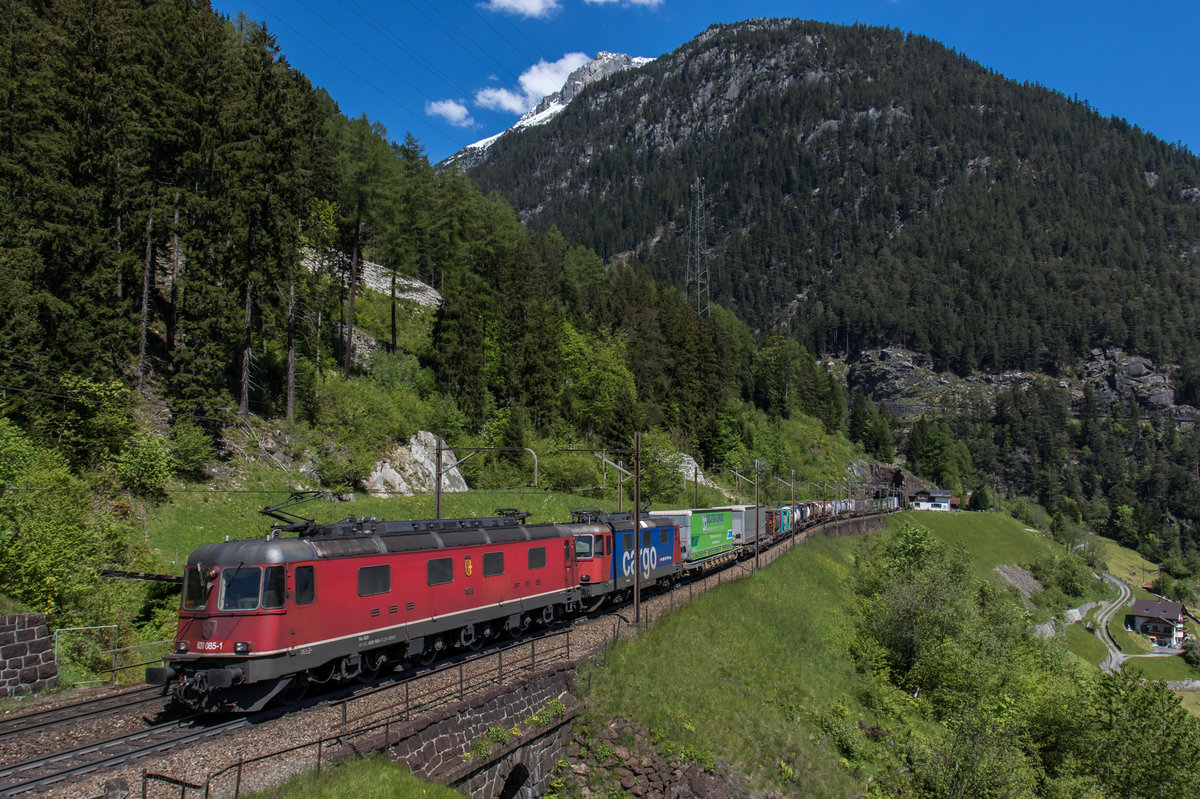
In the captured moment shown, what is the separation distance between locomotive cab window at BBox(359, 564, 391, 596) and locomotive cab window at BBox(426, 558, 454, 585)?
1.48 m

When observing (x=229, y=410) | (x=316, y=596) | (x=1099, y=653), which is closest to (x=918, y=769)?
(x=316, y=596)

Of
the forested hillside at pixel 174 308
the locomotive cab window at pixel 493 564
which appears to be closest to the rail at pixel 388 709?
the locomotive cab window at pixel 493 564

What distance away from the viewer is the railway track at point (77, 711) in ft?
42.5

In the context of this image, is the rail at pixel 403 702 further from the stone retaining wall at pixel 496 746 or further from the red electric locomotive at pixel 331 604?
the red electric locomotive at pixel 331 604

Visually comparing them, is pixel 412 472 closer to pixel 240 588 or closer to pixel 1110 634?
pixel 240 588

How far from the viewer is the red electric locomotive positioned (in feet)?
46.4

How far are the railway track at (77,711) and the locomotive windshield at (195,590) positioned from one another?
246 cm

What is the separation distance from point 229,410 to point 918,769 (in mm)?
31656

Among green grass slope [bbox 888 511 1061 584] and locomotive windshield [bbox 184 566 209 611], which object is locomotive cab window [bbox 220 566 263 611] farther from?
green grass slope [bbox 888 511 1061 584]

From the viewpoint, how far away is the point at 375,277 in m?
68.8

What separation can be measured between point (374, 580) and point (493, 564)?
4959 mm

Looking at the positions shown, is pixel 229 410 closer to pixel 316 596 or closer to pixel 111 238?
pixel 111 238

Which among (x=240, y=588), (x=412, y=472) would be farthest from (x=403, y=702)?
(x=412, y=472)

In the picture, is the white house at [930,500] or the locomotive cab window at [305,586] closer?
the locomotive cab window at [305,586]
